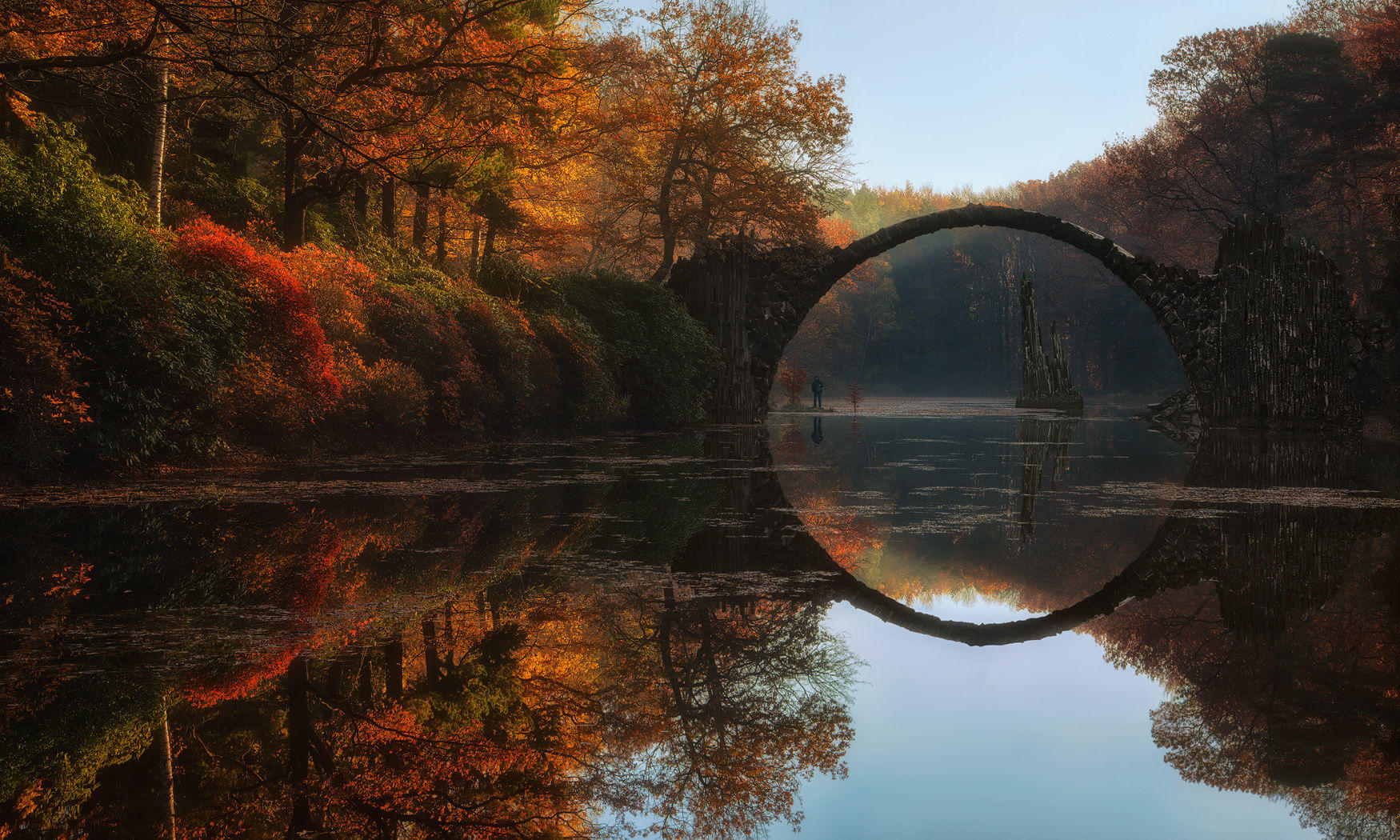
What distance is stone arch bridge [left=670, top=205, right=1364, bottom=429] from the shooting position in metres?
20.8

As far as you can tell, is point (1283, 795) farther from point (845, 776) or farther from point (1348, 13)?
point (1348, 13)

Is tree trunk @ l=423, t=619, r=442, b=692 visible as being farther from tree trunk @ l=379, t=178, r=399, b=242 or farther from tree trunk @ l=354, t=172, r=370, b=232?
tree trunk @ l=379, t=178, r=399, b=242

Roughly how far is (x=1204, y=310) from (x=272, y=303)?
20222mm

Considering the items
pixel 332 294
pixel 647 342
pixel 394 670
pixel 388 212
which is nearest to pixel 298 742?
pixel 394 670

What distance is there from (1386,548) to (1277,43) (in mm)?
32678

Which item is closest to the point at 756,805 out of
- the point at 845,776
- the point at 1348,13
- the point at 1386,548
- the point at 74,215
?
the point at 845,776

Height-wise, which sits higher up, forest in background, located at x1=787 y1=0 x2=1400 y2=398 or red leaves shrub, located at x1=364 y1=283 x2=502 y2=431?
forest in background, located at x1=787 y1=0 x2=1400 y2=398


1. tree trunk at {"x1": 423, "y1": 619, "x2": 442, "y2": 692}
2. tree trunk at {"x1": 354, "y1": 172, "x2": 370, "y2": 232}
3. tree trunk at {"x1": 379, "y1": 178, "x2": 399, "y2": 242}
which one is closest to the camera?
tree trunk at {"x1": 423, "y1": 619, "x2": 442, "y2": 692}

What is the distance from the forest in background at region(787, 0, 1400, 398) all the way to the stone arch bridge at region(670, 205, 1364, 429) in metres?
1.63

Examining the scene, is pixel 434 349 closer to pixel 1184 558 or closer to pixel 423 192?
pixel 423 192

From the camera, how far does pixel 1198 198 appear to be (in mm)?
38312

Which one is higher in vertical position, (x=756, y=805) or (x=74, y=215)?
(x=74, y=215)

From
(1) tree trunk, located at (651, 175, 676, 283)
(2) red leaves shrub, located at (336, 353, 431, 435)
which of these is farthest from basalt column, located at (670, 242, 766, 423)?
(2) red leaves shrub, located at (336, 353, 431, 435)

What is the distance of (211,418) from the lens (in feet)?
37.0
